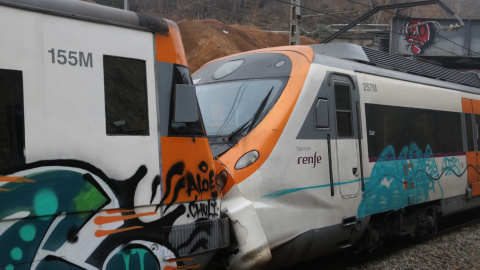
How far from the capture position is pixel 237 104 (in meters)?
6.35

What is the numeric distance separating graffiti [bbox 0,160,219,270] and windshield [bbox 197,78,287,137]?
1961mm

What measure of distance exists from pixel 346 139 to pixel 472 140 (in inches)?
186

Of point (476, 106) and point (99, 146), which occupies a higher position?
point (476, 106)

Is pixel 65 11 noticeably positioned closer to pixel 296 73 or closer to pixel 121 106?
pixel 121 106

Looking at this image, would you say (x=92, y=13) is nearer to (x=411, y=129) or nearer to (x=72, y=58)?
(x=72, y=58)

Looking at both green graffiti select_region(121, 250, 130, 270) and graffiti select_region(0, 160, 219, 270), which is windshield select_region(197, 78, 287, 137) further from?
green graffiti select_region(121, 250, 130, 270)

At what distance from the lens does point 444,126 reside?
29.8 feet

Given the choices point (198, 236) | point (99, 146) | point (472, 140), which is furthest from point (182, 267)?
point (472, 140)

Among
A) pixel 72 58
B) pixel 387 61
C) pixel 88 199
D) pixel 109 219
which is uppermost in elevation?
pixel 387 61

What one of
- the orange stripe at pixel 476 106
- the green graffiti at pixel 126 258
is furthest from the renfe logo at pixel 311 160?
the orange stripe at pixel 476 106

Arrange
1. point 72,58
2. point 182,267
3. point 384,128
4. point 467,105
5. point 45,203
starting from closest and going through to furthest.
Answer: point 45,203
point 72,58
point 182,267
point 384,128
point 467,105

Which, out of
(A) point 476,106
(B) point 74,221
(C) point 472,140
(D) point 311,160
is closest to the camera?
(B) point 74,221

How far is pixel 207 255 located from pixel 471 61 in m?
37.8

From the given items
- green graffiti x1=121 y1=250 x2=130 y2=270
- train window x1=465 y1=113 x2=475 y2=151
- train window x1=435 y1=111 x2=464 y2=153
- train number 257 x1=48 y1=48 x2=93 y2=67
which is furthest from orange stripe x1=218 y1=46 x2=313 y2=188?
train window x1=465 y1=113 x2=475 y2=151
